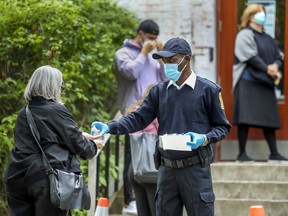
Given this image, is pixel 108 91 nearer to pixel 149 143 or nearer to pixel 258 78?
pixel 258 78

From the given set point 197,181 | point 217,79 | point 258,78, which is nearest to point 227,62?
point 217,79

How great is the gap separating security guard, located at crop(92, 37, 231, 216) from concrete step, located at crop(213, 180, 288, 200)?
2726mm

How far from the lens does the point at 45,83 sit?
7.25 metres

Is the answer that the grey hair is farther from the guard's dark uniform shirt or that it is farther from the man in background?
the man in background

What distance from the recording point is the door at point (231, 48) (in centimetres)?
1155

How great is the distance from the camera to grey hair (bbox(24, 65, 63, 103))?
7.24 meters

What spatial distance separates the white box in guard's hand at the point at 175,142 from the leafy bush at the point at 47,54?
2.35m

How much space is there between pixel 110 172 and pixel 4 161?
133 cm

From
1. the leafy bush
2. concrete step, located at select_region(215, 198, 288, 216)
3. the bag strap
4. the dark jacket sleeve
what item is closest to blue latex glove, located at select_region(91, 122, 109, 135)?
the bag strap

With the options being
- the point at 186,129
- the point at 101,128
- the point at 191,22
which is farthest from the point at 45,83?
the point at 191,22

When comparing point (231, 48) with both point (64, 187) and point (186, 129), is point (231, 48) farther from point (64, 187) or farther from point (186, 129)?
point (64, 187)

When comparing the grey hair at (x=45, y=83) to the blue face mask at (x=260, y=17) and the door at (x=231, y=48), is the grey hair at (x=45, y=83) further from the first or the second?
the door at (x=231, y=48)

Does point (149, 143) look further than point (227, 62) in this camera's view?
No

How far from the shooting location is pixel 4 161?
9648mm
